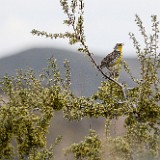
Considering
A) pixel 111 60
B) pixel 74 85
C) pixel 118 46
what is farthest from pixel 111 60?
pixel 74 85

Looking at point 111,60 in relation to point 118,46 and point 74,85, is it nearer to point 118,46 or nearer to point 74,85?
point 118,46

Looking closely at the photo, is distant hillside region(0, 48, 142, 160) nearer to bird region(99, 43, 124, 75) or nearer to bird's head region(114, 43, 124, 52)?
bird region(99, 43, 124, 75)

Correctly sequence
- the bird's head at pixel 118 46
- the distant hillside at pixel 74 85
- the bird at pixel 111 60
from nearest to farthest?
1. the bird at pixel 111 60
2. the bird's head at pixel 118 46
3. the distant hillside at pixel 74 85

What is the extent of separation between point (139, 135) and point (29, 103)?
3771 mm

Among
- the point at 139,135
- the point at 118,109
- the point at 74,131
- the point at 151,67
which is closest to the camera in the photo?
the point at 118,109

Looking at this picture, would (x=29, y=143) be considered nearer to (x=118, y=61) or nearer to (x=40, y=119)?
(x=40, y=119)

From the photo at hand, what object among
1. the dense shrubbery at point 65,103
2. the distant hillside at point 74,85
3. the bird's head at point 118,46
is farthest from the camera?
the distant hillside at point 74,85

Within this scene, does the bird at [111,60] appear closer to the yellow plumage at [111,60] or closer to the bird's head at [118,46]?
the yellow plumage at [111,60]

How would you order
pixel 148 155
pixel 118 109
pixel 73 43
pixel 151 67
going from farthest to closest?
pixel 148 155 → pixel 151 67 → pixel 118 109 → pixel 73 43

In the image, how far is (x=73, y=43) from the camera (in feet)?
45.1

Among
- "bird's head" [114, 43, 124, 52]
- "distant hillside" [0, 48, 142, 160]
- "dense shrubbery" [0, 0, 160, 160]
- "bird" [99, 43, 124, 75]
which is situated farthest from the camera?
"distant hillside" [0, 48, 142, 160]

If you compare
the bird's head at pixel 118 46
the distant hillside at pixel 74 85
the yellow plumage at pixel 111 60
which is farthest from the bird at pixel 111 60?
the bird's head at pixel 118 46

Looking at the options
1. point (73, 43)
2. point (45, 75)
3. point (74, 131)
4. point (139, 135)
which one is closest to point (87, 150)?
point (139, 135)

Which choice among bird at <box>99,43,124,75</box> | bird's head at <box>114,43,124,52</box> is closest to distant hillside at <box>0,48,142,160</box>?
bird at <box>99,43,124,75</box>
